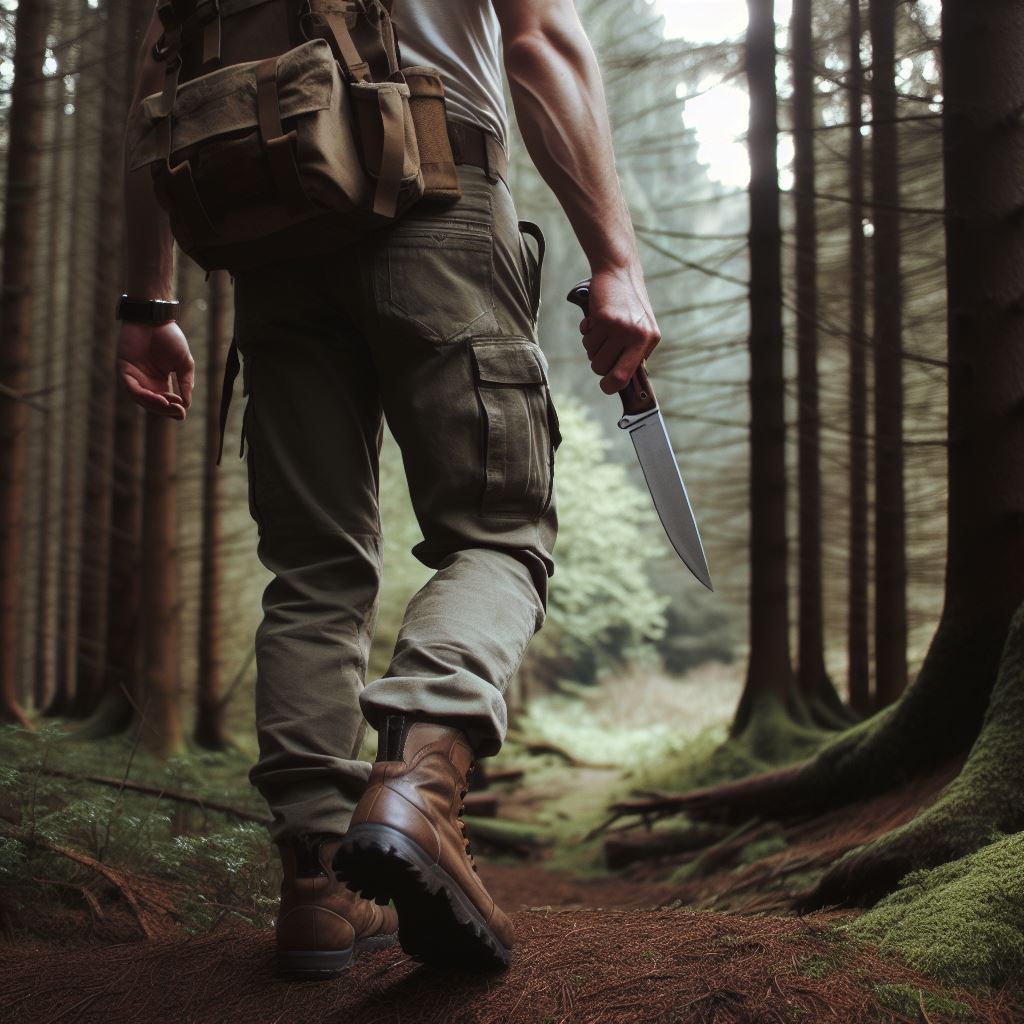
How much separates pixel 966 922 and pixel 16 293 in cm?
890

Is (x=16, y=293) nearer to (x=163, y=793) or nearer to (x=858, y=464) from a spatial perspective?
(x=163, y=793)

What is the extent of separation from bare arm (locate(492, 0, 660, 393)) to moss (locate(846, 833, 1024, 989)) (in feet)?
4.33

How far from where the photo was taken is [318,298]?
7.27 ft

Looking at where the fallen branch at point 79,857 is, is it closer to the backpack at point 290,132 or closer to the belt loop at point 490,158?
the backpack at point 290,132

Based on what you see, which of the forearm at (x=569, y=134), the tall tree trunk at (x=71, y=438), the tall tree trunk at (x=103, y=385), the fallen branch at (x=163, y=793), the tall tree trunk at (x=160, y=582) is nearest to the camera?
the forearm at (x=569, y=134)

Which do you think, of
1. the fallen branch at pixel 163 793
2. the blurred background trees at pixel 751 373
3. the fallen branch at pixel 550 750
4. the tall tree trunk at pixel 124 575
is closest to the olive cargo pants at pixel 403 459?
the fallen branch at pixel 163 793

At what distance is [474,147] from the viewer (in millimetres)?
2172

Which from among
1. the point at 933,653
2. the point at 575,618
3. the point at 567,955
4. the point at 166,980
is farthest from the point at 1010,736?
the point at 575,618

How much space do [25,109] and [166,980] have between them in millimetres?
8646

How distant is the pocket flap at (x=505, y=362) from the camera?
2045 mm

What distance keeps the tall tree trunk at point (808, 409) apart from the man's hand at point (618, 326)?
703cm

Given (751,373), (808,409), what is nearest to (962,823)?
(808,409)

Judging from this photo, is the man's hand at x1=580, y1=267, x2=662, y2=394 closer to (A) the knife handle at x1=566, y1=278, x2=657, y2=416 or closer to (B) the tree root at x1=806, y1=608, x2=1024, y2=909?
(A) the knife handle at x1=566, y1=278, x2=657, y2=416

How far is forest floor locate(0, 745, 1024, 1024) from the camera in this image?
1746 millimetres
